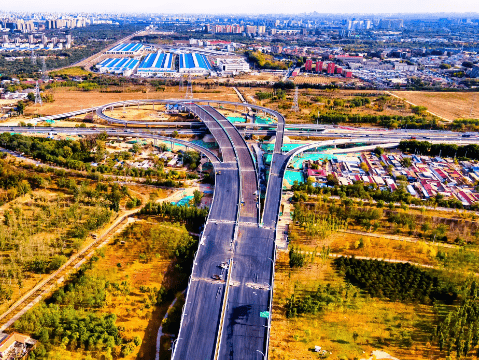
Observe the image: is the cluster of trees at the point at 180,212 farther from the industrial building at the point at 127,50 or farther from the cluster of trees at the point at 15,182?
the industrial building at the point at 127,50

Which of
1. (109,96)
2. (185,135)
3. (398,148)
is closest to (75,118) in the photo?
(109,96)

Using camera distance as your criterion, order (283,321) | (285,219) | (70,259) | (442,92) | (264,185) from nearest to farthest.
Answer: (283,321) → (70,259) → (285,219) → (264,185) → (442,92)

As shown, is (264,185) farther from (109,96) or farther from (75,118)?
(109,96)

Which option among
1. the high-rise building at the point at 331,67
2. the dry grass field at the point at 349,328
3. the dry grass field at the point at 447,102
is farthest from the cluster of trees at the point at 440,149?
the high-rise building at the point at 331,67

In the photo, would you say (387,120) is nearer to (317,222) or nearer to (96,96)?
(317,222)

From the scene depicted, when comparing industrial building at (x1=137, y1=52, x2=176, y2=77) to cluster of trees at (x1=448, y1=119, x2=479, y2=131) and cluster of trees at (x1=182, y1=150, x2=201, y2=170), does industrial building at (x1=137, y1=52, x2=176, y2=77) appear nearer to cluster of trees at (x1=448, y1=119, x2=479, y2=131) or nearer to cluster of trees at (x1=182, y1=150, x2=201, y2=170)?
cluster of trees at (x1=182, y1=150, x2=201, y2=170)

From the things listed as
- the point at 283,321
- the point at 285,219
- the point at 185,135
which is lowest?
the point at 283,321

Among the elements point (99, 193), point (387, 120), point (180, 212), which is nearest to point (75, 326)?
point (180, 212)
